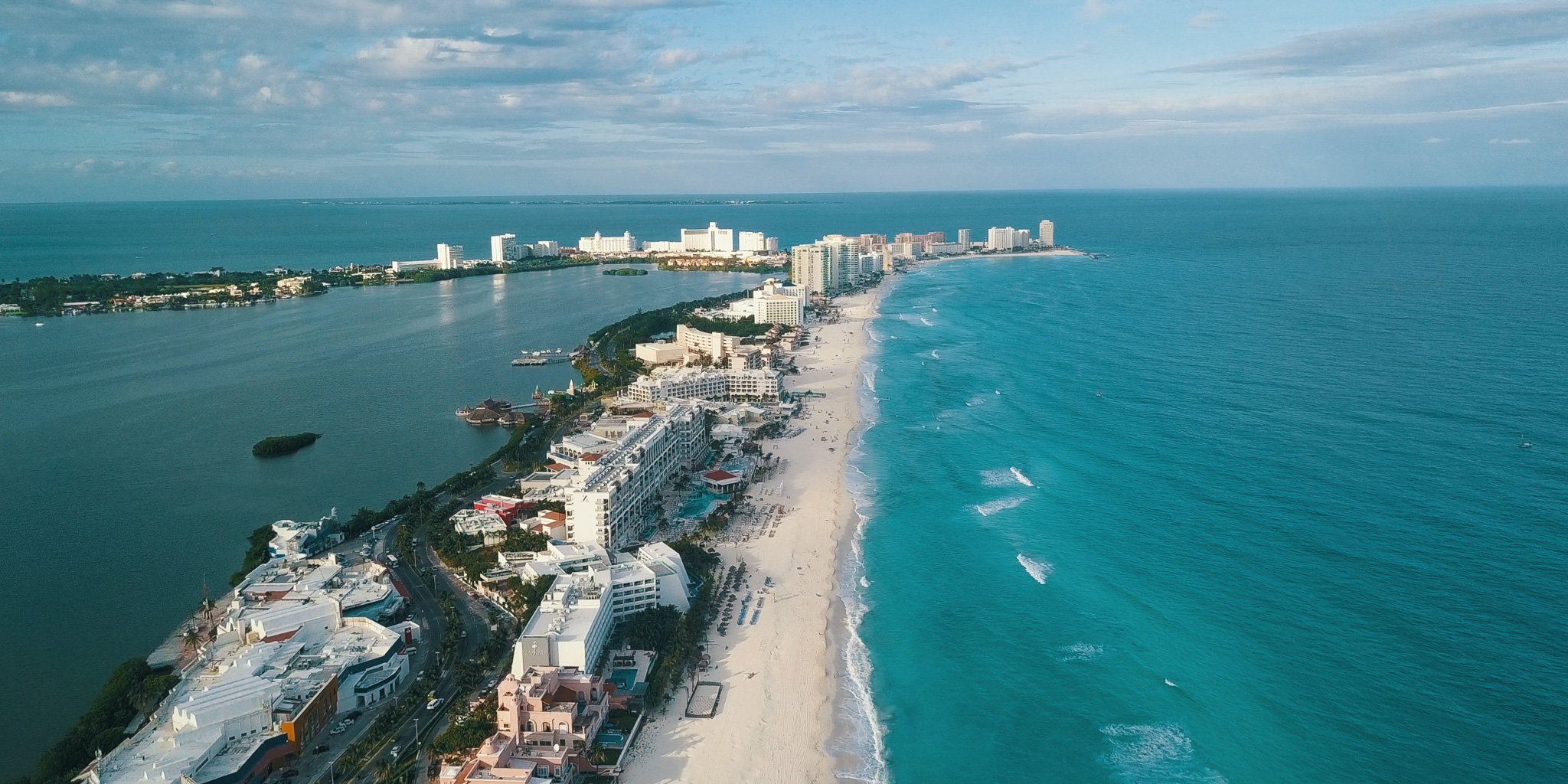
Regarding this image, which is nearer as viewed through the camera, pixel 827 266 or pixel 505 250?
pixel 827 266

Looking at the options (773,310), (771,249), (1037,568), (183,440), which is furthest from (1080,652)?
(771,249)

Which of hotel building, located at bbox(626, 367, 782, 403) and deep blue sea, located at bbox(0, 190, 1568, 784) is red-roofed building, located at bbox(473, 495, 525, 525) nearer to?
deep blue sea, located at bbox(0, 190, 1568, 784)

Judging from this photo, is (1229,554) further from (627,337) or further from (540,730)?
(627,337)

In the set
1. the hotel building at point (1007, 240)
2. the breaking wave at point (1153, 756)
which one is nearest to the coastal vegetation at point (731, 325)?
the breaking wave at point (1153, 756)

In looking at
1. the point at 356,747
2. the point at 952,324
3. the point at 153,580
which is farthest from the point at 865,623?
the point at 952,324

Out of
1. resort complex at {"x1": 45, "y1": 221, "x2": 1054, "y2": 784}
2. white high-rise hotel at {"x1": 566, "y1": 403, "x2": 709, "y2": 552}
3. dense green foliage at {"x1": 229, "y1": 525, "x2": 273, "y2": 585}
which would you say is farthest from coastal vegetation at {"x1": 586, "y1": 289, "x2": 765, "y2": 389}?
dense green foliage at {"x1": 229, "y1": 525, "x2": 273, "y2": 585}

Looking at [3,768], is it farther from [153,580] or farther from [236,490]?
[236,490]
